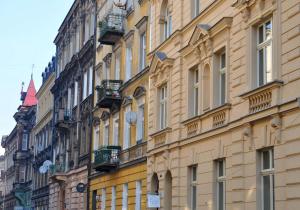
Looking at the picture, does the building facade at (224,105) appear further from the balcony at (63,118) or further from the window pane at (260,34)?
the balcony at (63,118)

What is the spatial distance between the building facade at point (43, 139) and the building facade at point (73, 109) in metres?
3.72

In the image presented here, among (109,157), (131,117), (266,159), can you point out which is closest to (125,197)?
(109,157)

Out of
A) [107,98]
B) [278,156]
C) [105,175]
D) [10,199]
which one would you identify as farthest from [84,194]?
[10,199]

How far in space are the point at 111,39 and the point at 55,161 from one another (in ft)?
59.6

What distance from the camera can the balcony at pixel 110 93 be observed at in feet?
101

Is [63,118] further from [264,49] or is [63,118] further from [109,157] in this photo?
[264,49]

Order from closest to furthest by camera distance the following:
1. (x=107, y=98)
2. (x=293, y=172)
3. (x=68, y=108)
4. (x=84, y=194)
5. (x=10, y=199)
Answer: (x=293, y=172), (x=107, y=98), (x=84, y=194), (x=68, y=108), (x=10, y=199)

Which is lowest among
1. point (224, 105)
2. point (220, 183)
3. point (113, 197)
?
point (113, 197)

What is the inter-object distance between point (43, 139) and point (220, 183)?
40.6m

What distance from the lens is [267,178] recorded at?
619 inches

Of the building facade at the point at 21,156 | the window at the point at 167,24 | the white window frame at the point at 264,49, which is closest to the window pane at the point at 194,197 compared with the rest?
the white window frame at the point at 264,49

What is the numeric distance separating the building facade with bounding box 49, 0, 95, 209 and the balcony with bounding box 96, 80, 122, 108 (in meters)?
5.75

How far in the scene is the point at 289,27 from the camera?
14812 mm

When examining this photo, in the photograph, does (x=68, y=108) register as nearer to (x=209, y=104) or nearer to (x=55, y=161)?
(x=55, y=161)
